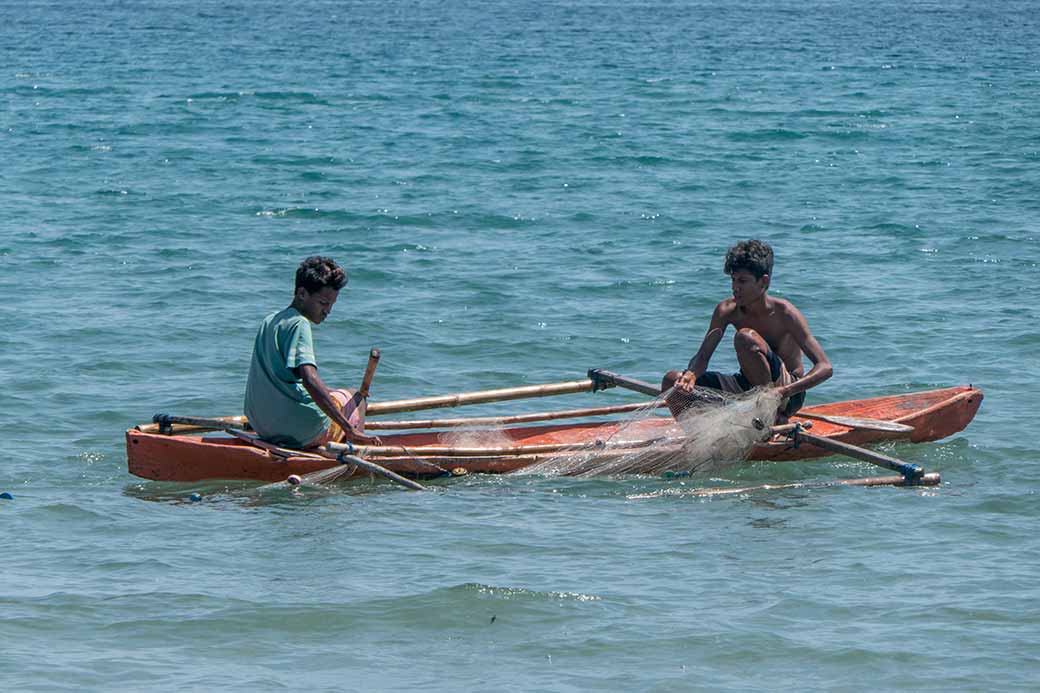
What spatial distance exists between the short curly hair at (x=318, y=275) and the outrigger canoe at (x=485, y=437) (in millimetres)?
943

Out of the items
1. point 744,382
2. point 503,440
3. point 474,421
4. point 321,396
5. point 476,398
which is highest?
Answer: point 321,396

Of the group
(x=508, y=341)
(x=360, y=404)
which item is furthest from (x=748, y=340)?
(x=508, y=341)

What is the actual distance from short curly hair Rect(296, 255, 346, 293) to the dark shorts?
8.28 ft

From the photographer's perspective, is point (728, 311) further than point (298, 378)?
Yes

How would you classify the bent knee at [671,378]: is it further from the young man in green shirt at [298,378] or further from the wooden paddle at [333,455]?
the young man in green shirt at [298,378]

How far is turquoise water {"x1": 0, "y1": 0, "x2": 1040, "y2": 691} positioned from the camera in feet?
23.1

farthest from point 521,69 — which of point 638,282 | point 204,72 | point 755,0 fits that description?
point 755,0

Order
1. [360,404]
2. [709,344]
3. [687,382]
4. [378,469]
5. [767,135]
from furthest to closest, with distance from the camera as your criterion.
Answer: [767,135] < [709,344] < [687,382] < [360,404] < [378,469]

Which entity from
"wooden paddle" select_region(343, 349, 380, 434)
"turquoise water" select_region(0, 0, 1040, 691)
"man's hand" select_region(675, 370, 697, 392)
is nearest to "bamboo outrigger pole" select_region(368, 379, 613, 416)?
"wooden paddle" select_region(343, 349, 380, 434)

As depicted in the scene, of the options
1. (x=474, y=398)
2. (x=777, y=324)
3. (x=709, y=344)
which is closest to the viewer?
(x=777, y=324)

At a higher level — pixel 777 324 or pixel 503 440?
pixel 777 324

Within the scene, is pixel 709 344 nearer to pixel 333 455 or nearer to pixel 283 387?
pixel 333 455

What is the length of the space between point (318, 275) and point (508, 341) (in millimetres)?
5079

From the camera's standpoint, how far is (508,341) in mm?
13633
